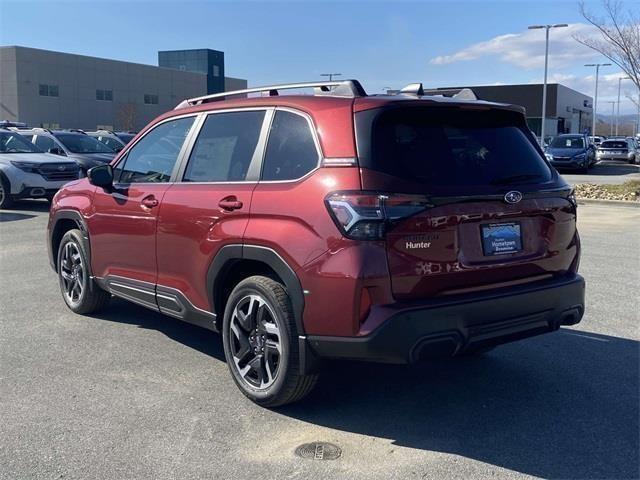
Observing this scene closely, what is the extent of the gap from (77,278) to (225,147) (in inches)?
99.8

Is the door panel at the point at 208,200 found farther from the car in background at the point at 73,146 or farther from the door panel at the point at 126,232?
the car in background at the point at 73,146

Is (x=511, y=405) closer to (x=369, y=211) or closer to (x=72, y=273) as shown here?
(x=369, y=211)

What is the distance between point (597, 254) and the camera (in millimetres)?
9414

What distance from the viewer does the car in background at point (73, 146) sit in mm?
16953

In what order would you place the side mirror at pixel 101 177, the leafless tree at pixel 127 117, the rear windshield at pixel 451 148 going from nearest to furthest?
1. the rear windshield at pixel 451 148
2. the side mirror at pixel 101 177
3. the leafless tree at pixel 127 117

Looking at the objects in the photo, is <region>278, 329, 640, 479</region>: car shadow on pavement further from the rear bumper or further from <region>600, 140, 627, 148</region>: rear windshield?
<region>600, 140, 627, 148</region>: rear windshield

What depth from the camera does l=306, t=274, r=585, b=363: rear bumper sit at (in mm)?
3406

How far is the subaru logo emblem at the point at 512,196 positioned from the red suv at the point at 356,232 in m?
0.02

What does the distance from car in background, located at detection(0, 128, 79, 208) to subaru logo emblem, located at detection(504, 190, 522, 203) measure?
12715 millimetres

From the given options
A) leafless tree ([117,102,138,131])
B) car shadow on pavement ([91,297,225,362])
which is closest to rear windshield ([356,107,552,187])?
car shadow on pavement ([91,297,225,362])

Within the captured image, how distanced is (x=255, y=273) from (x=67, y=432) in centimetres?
146

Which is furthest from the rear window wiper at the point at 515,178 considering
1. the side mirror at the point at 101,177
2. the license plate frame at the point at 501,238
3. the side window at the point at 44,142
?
the side window at the point at 44,142

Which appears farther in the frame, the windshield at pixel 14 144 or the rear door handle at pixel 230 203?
the windshield at pixel 14 144

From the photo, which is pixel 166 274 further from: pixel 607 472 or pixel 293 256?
pixel 607 472
